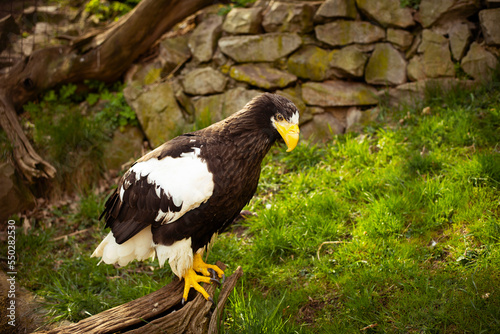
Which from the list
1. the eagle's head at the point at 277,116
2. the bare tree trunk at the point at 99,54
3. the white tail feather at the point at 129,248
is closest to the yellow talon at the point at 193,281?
the white tail feather at the point at 129,248

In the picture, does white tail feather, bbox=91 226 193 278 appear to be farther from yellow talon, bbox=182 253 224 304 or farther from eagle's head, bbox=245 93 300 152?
eagle's head, bbox=245 93 300 152

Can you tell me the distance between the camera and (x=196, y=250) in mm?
2633

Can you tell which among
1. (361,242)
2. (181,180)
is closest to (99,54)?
(181,180)

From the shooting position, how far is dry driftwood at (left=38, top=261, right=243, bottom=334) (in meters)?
2.38

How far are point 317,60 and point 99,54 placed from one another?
9.24 feet

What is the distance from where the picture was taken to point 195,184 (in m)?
2.38

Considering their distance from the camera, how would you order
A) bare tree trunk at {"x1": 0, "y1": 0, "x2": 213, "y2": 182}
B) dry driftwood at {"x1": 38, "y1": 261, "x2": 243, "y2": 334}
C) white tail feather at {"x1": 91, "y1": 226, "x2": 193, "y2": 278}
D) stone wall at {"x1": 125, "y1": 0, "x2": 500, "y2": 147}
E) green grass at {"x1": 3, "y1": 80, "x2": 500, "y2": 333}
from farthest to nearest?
1. bare tree trunk at {"x1": 0, "y1": 0, "x2": 213, "y2": 182}
2. stone wall at {"x1": 125, "y1": 0, "x2": 500, "y2": 147}
3. green grass at {"x1": 3, "y1": 80, "x2": 500, "y2": 333}
4. white tail feather at {"x1": 91, "y1": 226, "x2": 193, "y2": 278}
5. dry driftwood at {"x1": 38, "y1": 261, "x2": 243, "y2": 334}

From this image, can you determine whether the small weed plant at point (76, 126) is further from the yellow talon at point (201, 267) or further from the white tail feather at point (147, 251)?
the yellow talon at point (201, 267)

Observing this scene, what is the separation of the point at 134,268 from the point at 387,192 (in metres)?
2.44

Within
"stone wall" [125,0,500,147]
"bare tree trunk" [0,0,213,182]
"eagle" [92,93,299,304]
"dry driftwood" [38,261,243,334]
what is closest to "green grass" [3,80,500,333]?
"dry driftwood" [38,261,243,334]

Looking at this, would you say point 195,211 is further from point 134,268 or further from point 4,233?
point 4,233

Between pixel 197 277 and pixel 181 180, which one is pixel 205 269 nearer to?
pixel 197 277

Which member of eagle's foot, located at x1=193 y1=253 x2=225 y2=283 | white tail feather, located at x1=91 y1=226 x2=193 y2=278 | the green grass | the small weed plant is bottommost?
the green grass

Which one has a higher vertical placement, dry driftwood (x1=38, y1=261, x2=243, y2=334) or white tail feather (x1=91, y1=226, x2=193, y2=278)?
white tail feather (x1=91, y1=226, x2=193, y2=278)
